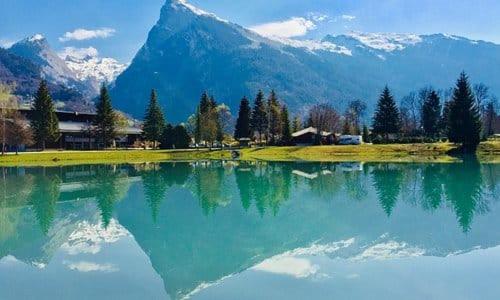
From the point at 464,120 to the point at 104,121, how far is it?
212 ft

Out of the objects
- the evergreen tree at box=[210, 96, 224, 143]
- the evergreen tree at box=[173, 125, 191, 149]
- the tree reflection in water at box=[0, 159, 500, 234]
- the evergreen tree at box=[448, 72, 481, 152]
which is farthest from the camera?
the evergreen tree at box=[173, 125, 191, 149]

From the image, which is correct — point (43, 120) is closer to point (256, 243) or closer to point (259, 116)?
point (259, 116)

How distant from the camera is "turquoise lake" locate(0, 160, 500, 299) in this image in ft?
45.7

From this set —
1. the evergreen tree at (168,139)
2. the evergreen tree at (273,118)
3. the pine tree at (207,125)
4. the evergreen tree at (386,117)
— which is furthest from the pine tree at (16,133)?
the evergreen tree at (386,117)

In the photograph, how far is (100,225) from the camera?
82.1 feet

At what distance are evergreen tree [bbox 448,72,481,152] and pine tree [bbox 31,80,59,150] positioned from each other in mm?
68386

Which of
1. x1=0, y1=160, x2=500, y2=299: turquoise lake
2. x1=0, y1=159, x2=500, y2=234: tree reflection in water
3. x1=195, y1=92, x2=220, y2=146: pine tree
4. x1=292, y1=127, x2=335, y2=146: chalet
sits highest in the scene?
x1=195, y1=92, x2=220, y2=146: pine tree

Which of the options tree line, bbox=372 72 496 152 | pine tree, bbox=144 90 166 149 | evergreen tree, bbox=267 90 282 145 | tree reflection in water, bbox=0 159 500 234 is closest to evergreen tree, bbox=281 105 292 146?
evergreen tree, bbox=267 90 282 145

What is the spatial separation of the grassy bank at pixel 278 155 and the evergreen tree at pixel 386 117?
15.6 meters

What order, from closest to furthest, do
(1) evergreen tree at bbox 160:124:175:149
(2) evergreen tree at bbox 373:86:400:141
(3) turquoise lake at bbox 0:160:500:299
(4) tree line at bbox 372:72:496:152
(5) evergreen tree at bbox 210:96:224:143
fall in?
(3) turquoise lake at bbox 0:160:500:299
(4) tree line at bbox 372:72:496:152
(5) evergreen tree at bbox 210:96:224:143
(2) evergreen tree at bbox 373:86:400:141
(1) evergreen tree at bbox 160:124:175:149

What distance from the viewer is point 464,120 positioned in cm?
8012

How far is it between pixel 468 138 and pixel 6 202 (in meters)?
67.7

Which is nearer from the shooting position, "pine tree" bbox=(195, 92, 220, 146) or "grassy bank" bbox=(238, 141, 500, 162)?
"grassy bank" bbox=(238, 141, 500, 162)

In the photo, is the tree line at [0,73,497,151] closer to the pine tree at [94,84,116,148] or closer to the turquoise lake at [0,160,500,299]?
the pine tree at [94,84,116,148]
